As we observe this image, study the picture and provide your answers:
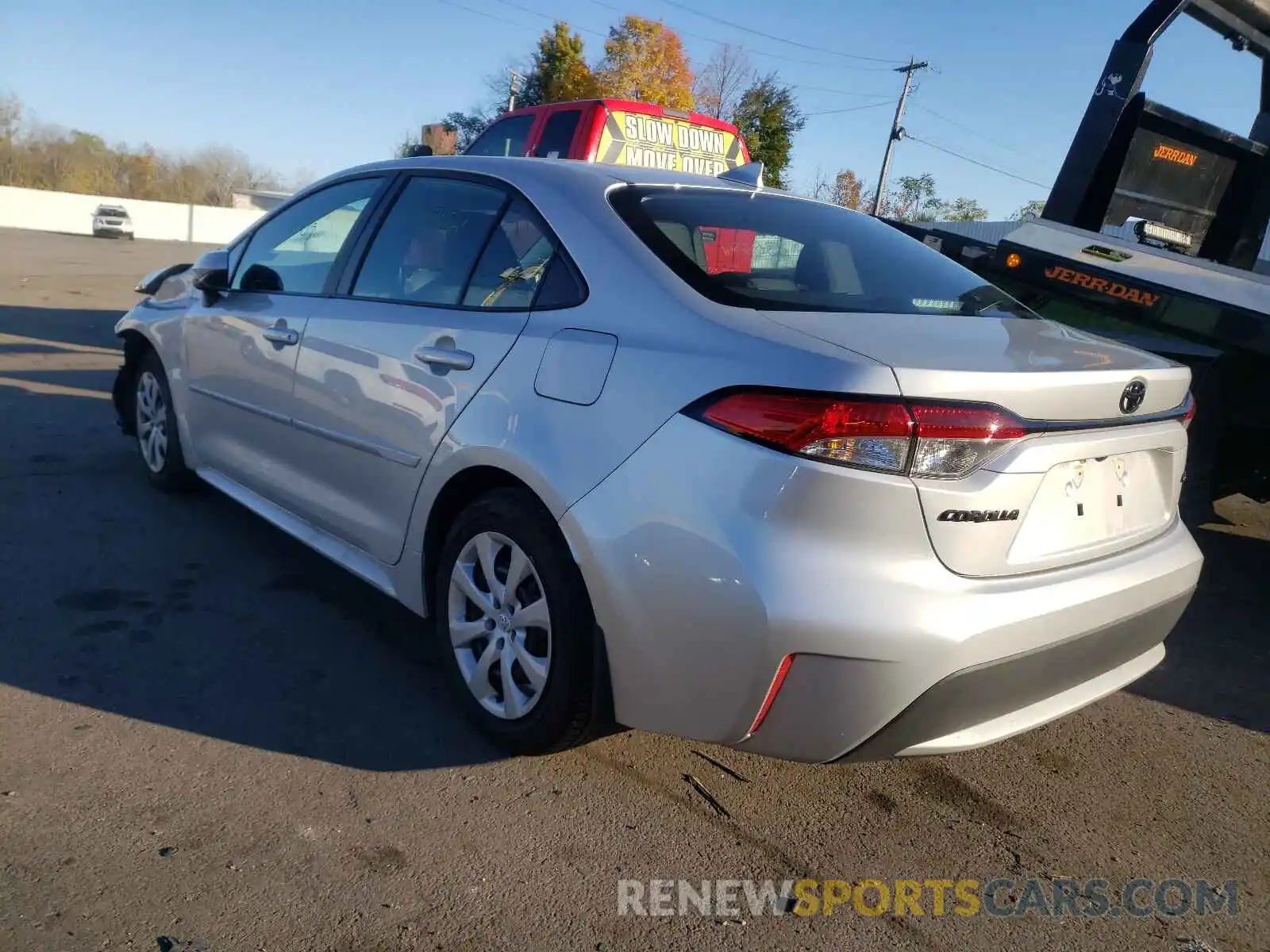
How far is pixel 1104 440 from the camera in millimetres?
2459

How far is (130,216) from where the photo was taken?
44.9 metres

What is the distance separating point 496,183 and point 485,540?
3.90 feet

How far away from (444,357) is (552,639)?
3.06 ft

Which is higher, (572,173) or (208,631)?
(572,173)

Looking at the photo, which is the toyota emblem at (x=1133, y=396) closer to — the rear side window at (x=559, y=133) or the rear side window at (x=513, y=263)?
the rear side window at (x=513, y=263)

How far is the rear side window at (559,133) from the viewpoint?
8.70 meters

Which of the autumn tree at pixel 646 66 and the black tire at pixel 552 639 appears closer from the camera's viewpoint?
the black tire at pixel 552 639

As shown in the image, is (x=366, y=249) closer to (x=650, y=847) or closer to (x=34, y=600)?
(x=34, y=600)

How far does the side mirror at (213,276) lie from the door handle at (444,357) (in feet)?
6.06

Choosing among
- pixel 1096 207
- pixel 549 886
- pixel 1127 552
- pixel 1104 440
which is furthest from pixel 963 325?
pixel 1096 207

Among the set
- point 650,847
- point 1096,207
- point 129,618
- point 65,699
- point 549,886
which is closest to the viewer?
point 549,886

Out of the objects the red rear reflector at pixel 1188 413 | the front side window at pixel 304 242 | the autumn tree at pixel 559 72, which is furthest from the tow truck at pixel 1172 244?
the autumn tree at pixel 559 72

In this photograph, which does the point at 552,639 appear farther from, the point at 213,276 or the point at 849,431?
the point at 213,276

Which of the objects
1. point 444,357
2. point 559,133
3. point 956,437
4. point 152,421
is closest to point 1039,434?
point 956,437
